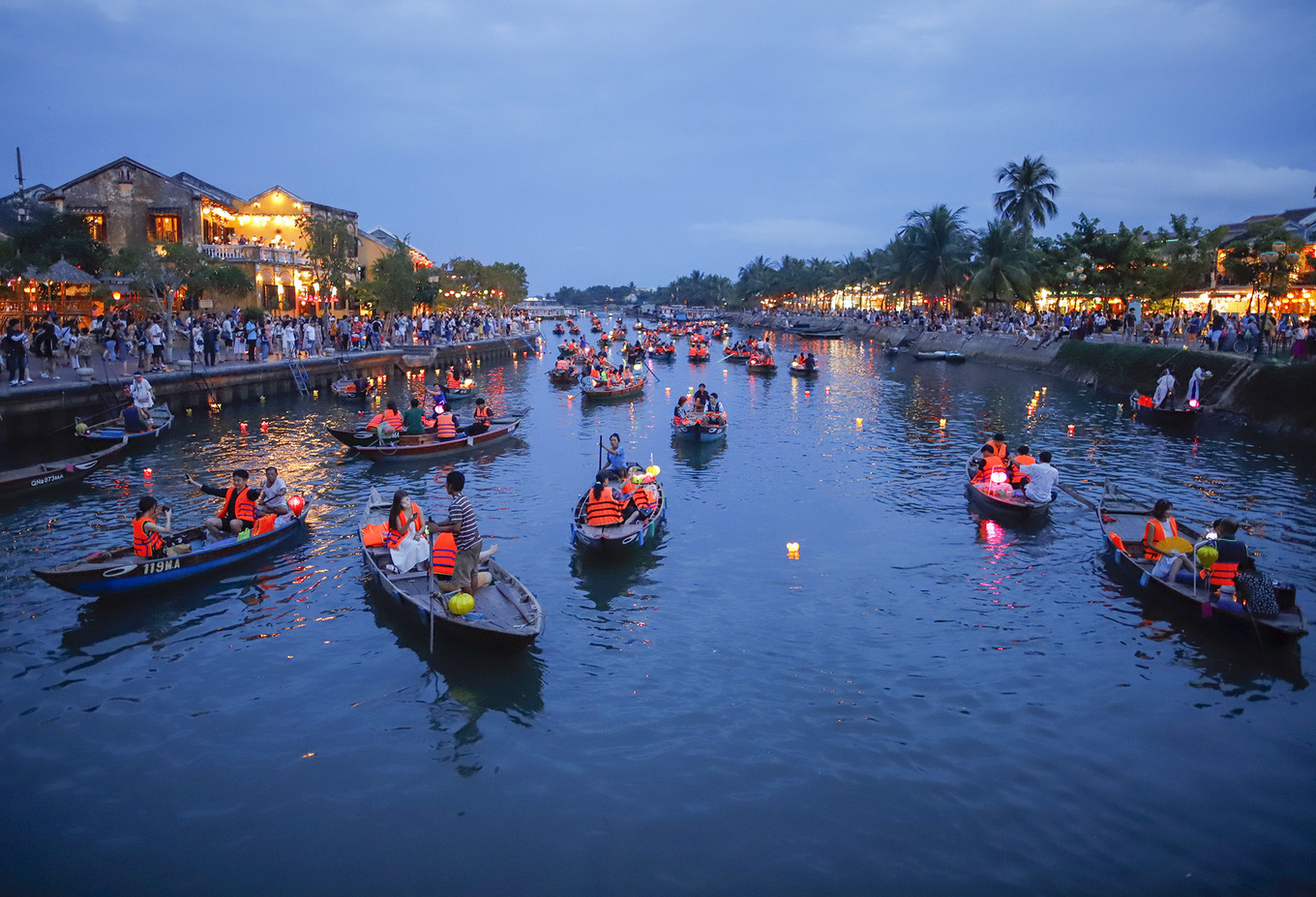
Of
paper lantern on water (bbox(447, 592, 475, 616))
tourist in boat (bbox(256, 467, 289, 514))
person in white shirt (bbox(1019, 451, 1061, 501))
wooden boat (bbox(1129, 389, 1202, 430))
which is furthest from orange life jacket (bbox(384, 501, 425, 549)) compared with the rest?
wooden boat (bbox(1129, 389, 1202, 430))

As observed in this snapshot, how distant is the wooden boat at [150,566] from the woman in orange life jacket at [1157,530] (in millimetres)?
16296

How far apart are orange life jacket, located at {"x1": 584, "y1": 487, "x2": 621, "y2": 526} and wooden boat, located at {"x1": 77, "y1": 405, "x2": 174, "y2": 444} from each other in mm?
17777

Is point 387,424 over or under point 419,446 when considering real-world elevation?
over

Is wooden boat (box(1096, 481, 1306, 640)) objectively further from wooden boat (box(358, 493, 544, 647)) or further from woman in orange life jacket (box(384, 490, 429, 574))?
woman in orange life jacket (box(384, 490, 429, 574))

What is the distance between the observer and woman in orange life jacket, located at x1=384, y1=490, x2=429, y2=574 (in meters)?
14.1

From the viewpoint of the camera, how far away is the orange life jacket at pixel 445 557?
41.2 ft

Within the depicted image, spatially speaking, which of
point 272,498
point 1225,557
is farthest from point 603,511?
point 1225,557

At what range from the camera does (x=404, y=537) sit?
1432cm

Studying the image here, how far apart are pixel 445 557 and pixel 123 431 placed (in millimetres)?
19099

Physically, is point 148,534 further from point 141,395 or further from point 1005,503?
point 1005,503

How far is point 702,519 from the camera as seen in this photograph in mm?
20031

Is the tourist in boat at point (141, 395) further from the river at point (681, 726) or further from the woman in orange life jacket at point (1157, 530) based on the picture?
the woman in orange life jacket at point (1157, 530)

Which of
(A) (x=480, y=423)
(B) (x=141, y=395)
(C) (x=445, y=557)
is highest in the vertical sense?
(B) (x=141, y=395)

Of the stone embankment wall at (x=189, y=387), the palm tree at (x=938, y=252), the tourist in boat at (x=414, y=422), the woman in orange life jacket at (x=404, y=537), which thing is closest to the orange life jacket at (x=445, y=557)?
the woman in orange life jacket at (x=404, y=537)
